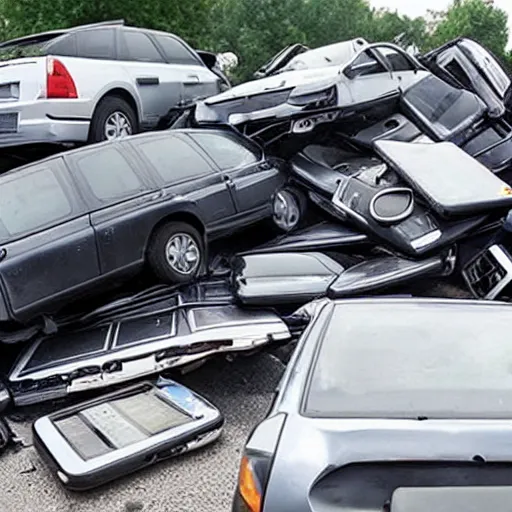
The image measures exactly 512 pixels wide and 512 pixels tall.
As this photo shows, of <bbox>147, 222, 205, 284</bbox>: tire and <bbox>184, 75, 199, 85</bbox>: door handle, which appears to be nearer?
<bbox>147, 222, 205, 284</bbox>: tire

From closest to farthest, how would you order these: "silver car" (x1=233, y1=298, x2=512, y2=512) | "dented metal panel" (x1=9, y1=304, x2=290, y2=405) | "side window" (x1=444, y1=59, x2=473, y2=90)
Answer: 1. "silver car" (x1=233, y1=298, x2=512, y2=512)
2. "dented metal panel" (x1=9, y1=304, x2=290, y2=405)
3. "side window" (x1=444, y1=59, x2=473, y2=90)

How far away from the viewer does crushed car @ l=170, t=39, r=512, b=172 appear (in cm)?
956

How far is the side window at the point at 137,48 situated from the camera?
407 inches

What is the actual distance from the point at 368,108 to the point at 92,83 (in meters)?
3.32

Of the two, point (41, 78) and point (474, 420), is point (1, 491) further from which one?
point (41, 78)

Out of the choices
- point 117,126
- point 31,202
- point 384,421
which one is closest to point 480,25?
point 117,126

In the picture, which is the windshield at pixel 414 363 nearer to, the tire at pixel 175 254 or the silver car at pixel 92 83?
the tire at pixel 175 254

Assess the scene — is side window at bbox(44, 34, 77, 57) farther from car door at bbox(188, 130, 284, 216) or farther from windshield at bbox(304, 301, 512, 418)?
windshield at bbox(304, 301, 512, 418)

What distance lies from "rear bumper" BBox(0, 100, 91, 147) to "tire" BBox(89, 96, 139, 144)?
1.27ft

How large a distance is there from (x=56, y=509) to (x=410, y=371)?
273 centimetres

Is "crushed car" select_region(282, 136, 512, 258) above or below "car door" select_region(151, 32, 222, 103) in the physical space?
below

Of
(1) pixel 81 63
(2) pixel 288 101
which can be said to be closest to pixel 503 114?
(2) pixel 288 101

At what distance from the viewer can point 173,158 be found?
7.82m

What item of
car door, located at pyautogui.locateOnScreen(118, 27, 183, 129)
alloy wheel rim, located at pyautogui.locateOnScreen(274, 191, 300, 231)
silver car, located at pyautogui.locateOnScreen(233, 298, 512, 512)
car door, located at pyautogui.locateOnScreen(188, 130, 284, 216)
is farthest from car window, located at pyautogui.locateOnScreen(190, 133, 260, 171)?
silver car, located at pyautogui.locateOnScreen(233, 298, 512, 512)
